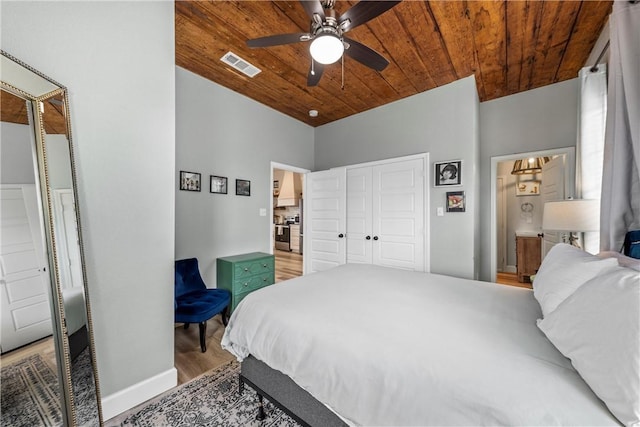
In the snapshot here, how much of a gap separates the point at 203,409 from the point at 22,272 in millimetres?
1220

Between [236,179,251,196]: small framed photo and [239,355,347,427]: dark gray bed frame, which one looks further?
[236,179,251,196]: small framed photo

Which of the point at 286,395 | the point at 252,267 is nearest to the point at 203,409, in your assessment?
the point at 286,395

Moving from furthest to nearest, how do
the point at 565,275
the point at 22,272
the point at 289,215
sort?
the point at 289,215
the point at 565,275
the point at 22,272

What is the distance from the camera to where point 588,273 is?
42.0 inches

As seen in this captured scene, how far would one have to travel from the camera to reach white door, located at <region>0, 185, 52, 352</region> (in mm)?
1009

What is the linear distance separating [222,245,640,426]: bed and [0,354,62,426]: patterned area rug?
2.57 feet

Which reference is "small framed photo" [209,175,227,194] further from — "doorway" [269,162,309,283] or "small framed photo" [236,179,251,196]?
"doorway" [269,162,309,283]

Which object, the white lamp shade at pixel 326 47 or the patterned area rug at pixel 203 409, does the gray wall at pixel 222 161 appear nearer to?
the patterned area rug at pixel 203 409

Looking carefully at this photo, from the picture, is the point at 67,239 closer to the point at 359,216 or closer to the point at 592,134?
the point at 359,216

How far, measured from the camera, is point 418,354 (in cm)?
94

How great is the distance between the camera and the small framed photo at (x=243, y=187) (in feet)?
11.1

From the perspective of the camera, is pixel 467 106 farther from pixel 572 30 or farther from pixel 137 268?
pixel 137 268

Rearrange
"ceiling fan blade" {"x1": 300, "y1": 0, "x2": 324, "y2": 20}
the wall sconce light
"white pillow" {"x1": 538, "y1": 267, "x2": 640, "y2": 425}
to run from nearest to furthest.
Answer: "white pillow" {"x1": 538, "y1": 267, "x2": 640, "y2": 425}, "ceiling fan blade" {"x1": 300, "y1": 0, "x2": 324, "y2": 20}, the wall sconce light

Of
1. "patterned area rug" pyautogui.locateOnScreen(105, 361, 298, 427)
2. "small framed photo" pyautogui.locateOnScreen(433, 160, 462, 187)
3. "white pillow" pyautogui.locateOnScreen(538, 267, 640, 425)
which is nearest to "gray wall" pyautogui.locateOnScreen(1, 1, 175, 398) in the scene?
"patterned area rug" pyautogui.locateOnScreen(105, 361, 298, 427)
